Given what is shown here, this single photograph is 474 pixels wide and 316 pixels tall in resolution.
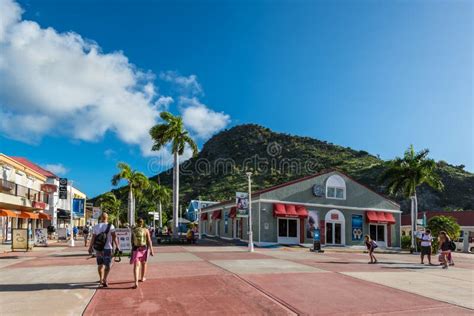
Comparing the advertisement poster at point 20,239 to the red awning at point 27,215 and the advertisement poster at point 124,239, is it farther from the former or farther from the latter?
the red awning at point 27,215

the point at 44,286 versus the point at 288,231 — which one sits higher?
the point at 44,286

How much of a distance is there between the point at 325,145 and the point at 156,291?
396 feet

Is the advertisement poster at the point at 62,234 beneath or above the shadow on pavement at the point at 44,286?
beneath

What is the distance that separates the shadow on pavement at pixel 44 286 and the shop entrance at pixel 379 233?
31.4 metres

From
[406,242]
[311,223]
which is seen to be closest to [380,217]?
[406,242]

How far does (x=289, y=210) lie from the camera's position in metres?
33.5

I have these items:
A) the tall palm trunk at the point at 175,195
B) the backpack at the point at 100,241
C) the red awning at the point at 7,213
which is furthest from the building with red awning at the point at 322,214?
the backpack at the point at 100,241

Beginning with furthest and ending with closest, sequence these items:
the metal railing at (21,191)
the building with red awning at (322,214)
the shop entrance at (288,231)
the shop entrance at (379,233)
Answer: the shop entrance at (379,233)
the metal railing at (21,191)
the shop entrance at (288,231)
the building with red awning at (322,214)

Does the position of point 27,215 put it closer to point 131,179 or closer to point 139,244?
point 131,179

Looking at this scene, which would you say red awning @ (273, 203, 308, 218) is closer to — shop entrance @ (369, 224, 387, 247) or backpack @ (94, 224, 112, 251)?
shop entrance @ (369, 224, 387, 247)

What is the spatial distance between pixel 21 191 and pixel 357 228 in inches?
1235

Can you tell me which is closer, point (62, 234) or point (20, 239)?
point (20, 239)

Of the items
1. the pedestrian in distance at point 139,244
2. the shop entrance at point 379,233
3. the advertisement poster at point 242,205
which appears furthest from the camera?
the shop entrance at point 379,233

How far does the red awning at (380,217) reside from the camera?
1449 inches
